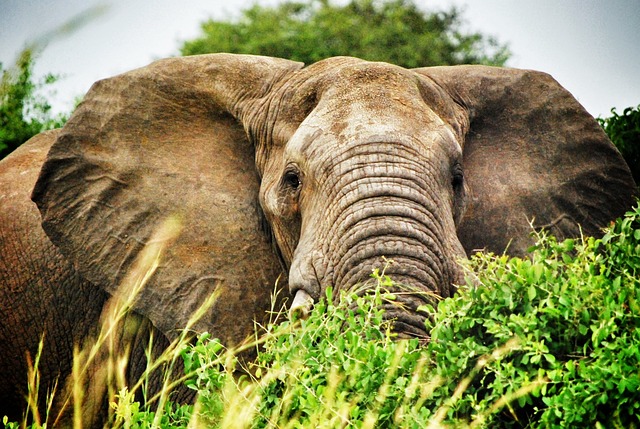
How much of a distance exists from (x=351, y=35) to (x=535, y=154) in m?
11.7

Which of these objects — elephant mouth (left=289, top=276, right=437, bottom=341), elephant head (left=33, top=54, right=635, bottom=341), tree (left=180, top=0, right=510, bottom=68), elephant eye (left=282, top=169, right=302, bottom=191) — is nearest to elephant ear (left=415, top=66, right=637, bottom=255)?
elephant head (left=33, top=54, right=635, bottom=341)

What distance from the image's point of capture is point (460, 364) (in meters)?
3.11

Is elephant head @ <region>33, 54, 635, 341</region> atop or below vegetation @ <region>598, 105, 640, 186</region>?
atop

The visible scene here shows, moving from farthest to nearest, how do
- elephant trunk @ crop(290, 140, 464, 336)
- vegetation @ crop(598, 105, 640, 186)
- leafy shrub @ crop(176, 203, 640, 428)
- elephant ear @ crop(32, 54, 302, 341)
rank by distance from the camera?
vegetation @ crop(598, 105, 640, 186) → elephant ear @ crop(32, 54, 302, 341) → elephant trunk @ crop(290, 140, 464, 336) → leafy shrub @ crop(176, 203, 640, 428)

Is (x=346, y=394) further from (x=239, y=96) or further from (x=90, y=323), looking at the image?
(x=90, y=323)

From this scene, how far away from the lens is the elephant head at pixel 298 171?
4789 millimetres

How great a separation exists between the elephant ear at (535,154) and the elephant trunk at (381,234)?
917 millimetres

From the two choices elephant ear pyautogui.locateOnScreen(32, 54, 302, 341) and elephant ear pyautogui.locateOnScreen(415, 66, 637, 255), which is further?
elephant ear pyautogui.locateOnScreen(415, 66, 637, 255)

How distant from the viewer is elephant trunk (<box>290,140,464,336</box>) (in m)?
4.45

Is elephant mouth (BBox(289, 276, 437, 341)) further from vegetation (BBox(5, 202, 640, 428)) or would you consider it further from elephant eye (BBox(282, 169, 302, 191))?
elephant eye (BBox(282, 169, 302, 191))

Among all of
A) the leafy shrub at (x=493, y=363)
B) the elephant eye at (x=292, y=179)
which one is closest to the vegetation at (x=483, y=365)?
the leafy shrub at (x=493, y=363)

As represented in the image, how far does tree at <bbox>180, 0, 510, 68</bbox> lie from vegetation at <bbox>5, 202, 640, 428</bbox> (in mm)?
12645

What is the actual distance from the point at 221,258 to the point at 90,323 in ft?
4.87

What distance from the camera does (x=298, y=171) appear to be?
510 centimetres
